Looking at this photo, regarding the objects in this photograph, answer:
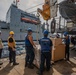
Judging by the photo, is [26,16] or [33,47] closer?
[33,47]

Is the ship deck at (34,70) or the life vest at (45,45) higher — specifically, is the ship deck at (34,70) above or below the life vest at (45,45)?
below

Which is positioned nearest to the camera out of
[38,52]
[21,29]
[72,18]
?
[38,52]

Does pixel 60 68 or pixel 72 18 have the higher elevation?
pixel 72 18

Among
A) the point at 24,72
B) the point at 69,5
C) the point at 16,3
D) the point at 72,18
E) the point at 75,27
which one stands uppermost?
the point at 16,3

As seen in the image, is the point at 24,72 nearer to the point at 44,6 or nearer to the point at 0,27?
the point at 44,6

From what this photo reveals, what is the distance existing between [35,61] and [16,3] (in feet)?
70.8

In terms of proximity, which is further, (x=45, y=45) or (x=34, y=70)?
(x=34, y=70)

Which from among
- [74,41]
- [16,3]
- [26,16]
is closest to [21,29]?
[26,16]

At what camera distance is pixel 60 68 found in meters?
6.30

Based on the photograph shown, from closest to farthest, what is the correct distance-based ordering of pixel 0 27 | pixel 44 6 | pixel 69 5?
pixel 44 6
pixel 69 5
pixel 0 27

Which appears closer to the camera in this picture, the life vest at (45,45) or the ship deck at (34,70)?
the life vest at (45,45)

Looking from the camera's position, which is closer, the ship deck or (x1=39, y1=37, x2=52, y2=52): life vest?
(x1=39, y1=37, x2=52, y2=52): life vest

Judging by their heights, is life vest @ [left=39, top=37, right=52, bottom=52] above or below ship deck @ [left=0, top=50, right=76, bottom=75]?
above

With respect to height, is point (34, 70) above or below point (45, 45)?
below
